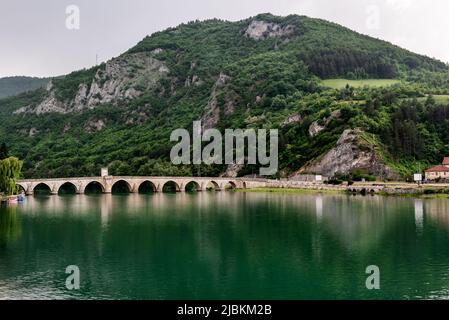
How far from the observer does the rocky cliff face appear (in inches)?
3836

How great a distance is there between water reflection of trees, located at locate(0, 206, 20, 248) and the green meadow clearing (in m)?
112

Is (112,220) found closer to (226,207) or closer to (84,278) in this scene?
(226,207)

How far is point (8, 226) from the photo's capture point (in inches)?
1879

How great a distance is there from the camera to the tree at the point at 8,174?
71.9 meters

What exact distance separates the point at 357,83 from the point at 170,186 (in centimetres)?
7042

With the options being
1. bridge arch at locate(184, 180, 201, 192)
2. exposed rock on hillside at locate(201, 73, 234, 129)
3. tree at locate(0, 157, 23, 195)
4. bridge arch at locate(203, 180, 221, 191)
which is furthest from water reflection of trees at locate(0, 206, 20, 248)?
exposed rock on hillside at locate(201, 73, 234, 129)

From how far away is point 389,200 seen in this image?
70.3m

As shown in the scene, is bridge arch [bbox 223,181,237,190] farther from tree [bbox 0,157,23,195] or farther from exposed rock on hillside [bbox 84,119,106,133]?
exposed rock on hillside [bbox 84,119,106,133]

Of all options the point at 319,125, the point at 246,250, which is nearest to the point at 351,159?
the point at 319,125

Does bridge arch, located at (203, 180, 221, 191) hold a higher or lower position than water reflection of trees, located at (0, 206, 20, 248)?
higher

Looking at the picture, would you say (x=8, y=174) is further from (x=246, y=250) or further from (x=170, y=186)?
(x=246, y=250)

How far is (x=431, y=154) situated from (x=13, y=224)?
78.2 metres

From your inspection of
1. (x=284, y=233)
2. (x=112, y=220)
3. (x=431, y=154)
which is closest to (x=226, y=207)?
(x=112, y=220)
